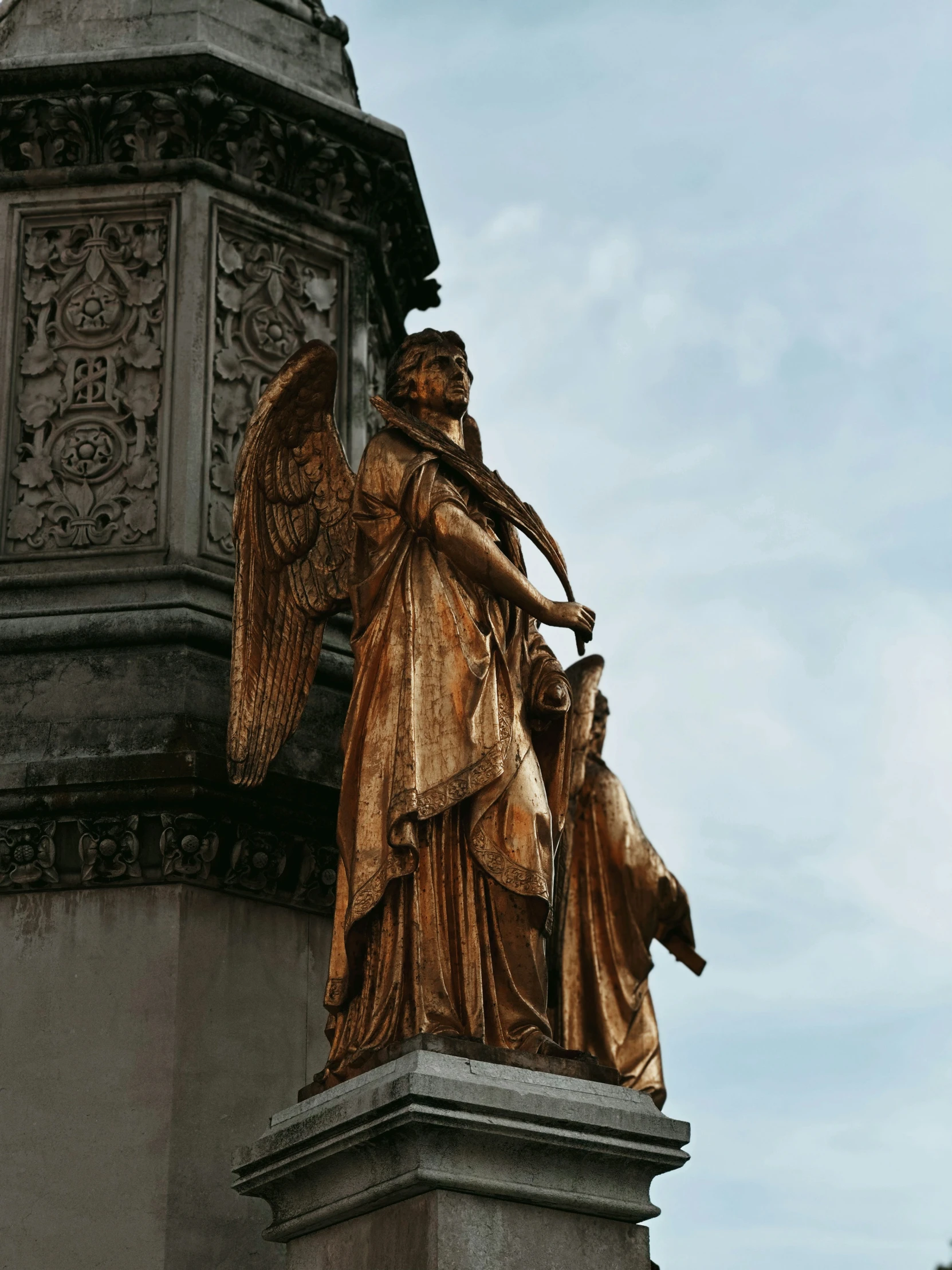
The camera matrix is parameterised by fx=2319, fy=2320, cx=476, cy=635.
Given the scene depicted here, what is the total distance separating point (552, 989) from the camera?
10844 millimetres

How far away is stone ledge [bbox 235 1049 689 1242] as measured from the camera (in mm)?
7820

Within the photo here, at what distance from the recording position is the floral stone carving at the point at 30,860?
9914mm

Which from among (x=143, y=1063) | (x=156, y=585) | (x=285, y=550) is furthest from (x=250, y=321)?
(x=143, y=1063)

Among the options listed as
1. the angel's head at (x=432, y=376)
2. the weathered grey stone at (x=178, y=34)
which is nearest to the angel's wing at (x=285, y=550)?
the angel's head at (x=432, y=376)

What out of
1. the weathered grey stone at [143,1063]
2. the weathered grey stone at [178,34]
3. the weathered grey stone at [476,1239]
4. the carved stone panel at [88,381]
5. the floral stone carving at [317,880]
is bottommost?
the weathered grey stone at [476,1239]

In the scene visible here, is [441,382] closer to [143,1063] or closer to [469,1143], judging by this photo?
[143,1063]

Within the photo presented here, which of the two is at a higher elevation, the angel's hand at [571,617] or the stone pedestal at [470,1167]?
the angel's hand at [571,617]

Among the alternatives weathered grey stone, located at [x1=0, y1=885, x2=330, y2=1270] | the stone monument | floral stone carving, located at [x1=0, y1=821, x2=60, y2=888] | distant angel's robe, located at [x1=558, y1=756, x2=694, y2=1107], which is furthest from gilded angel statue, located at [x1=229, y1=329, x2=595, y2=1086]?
distant angel's robe, located at [x1=558, y1=756, x2=694, y2=1107]

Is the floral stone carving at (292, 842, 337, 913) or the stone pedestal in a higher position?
the floral stone carving at (292, 842, 337, 913)

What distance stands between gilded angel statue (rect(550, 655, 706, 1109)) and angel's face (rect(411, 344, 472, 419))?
2.07m

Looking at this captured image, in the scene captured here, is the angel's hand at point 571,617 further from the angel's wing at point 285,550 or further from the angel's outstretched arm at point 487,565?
the angel's wing at point 285,550

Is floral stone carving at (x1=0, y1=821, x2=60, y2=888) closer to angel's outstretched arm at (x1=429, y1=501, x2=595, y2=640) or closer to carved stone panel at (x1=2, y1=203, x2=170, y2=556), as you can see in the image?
carved stone panel at (x1=2, y1=203, x2=170, y2=556)

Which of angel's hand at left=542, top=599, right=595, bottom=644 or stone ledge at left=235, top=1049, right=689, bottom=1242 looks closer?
stone ledge at left=235, top=1049, right=689, bottom=1242

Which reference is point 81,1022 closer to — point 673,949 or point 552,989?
point 552,989
